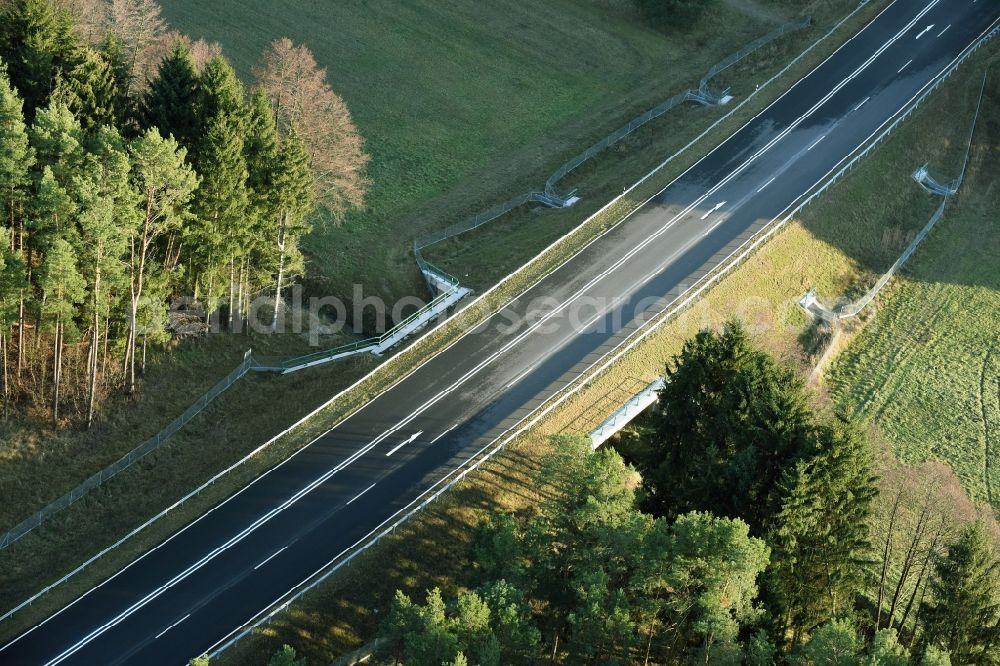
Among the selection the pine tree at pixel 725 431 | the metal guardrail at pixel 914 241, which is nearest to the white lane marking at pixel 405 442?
the pine tree at pixel 725 431

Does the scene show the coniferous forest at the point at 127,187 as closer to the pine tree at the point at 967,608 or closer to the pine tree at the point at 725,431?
the pine tree at the point at 725,431

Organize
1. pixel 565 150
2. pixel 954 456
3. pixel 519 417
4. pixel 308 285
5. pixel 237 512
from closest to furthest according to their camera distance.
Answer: pixel 237 512 < pixel 519 417 < pixel 954 456 < pixel 308 285 < pixel 565 150

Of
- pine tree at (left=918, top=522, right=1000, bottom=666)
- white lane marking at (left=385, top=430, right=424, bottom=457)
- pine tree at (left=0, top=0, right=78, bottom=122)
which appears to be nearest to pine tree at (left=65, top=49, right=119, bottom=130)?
pine tree at (left=0, top=0, right=78, bottom=122)

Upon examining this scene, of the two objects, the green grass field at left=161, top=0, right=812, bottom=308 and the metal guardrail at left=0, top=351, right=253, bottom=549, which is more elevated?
the green grass field at left=161, top=0, right=812, bottom=308

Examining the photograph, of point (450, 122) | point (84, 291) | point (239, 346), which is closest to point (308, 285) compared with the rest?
point (239, 346)

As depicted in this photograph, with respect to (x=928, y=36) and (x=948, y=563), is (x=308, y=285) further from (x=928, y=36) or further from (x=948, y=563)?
(x=928, y=36)

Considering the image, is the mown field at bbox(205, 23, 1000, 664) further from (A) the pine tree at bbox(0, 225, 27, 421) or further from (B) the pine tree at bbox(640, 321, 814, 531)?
(A) the pine tree at bbox(0, 225, 27, 421)

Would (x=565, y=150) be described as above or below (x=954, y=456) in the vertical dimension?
above
